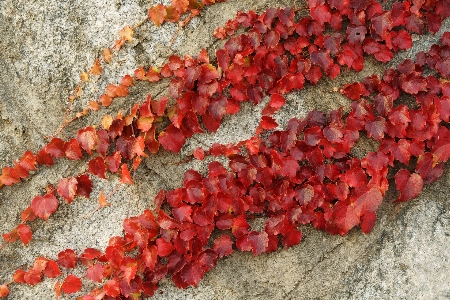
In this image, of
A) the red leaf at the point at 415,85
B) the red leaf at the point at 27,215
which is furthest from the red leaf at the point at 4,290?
the red leaf at the point at 415,85

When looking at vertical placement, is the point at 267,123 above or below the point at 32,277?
above

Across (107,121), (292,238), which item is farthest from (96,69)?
(292,238)

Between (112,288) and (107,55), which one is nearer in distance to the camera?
(112,288)

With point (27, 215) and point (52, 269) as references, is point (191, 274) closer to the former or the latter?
point (52, 269)

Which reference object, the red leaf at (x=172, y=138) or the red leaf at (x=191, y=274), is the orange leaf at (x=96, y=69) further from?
the red leaf at (x=191, y=274)

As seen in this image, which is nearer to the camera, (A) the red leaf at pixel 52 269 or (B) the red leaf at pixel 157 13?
(A) the red leaf at pixel 52 269
